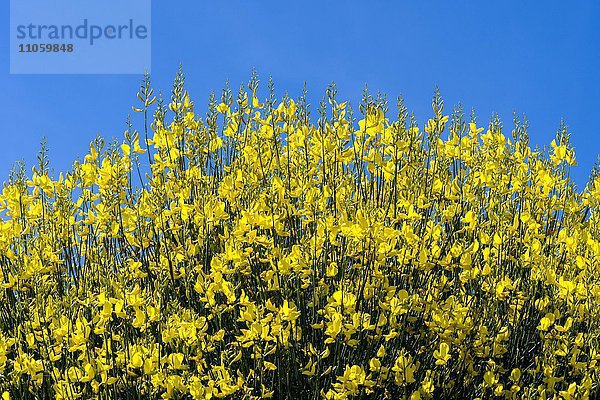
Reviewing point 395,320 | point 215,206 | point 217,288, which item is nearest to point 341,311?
point 395,320

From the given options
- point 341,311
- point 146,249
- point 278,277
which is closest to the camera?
point 341,311

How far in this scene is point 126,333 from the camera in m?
3.11

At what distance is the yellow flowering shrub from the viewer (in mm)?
3064

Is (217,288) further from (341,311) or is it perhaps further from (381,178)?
(381,178)

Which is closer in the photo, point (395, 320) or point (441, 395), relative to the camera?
point (395, 320)

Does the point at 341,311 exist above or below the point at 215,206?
below

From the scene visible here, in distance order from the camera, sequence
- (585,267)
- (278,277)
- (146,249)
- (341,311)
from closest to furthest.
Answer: (341,311) → (278,277) → (585,267) → (146,249)

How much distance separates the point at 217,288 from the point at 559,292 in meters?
1.51

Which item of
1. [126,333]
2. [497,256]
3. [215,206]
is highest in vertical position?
[215,206]

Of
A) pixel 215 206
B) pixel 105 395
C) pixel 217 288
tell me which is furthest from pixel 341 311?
pixel 105 395

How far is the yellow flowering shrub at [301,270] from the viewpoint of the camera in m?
3.06

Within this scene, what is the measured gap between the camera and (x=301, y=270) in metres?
3.05

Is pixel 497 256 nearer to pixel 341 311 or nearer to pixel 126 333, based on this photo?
pixel 341 311

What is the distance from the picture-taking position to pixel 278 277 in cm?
320
